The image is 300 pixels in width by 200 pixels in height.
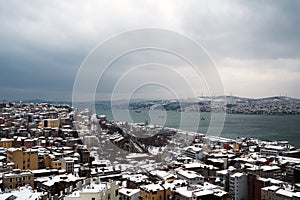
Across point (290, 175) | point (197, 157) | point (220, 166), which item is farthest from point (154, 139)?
point (290, 175)

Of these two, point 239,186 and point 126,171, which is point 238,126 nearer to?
point 126,171

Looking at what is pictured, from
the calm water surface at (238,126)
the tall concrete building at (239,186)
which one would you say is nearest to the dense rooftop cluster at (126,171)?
the tall concrete building at (239,186)

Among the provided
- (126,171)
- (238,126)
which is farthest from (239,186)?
(238,126)

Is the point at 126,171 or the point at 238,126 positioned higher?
the point at 238,126

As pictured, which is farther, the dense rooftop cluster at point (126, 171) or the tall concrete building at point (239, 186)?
the tall concrete building at point (239, 186)

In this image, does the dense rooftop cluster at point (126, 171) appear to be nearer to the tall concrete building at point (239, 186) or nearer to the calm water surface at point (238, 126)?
the tall concrete building at point (239, 186)

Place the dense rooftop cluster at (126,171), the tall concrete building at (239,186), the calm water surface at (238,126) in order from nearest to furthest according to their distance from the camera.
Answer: the dense rooftop cluster at (126,171), the tall concrete building at (239,186), the calm water surface at (238,126)

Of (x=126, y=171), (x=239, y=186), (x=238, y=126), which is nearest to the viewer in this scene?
(x=239, y=186)

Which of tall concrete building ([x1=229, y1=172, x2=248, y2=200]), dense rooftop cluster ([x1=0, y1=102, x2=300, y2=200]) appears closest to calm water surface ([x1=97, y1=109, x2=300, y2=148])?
dense rooftop cluster ([x1=0, y1=102, x2=300, y2=200])

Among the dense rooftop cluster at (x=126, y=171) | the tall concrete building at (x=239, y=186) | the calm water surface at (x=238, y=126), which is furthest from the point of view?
the calm water surface at (x=238, y=126)

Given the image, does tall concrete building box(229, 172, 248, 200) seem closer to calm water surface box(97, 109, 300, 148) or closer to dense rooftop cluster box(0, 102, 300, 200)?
dense rooftop cluster box(0, 102, 300, 200)

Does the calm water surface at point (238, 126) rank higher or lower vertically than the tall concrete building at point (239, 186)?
higher
